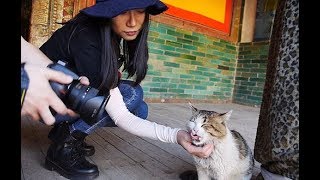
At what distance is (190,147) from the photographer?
1161 mm

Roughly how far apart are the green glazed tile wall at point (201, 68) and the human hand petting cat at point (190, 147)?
2.94m

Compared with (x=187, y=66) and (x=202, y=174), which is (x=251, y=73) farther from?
(x=202, y=174)

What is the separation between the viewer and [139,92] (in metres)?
1.73

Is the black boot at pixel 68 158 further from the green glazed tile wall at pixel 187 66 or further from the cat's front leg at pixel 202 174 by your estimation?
the green glazed tile wall at pixel 187 66

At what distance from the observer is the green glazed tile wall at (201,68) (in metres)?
4.19

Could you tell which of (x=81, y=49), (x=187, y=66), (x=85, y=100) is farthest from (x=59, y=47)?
(x=187, y=66)

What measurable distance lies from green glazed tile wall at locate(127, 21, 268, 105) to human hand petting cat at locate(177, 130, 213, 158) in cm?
294

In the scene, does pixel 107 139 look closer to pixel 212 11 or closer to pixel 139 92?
pixel 139 92

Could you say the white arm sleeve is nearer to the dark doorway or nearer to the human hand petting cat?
the human hand petting cat

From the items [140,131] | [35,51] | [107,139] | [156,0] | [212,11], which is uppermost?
[212,11]

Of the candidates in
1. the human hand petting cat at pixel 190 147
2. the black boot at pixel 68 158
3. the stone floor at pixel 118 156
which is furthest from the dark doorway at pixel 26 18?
the human hand petting cat at pixel 190 147
